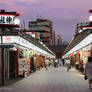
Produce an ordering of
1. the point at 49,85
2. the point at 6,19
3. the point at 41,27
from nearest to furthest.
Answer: the point at 49,85, the point at 6,19, the point at 41,27

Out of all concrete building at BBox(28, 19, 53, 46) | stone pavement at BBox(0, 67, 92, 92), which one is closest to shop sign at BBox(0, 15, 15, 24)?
stone pavement at BBox(0, 67, 92, 92)

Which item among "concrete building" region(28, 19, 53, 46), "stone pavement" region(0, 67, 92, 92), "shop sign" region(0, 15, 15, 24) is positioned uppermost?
"concrete building" region(28, 19, 53, 46)

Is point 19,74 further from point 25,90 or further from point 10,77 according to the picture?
point 25,90

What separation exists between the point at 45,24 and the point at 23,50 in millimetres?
143326

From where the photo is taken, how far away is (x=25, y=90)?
42.9ft

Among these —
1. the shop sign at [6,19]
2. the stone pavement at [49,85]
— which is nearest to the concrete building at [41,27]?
the stone pavement at [49,85]

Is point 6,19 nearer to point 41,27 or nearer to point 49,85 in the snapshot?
point 49,85

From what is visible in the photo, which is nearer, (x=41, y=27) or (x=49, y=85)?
(x=49, y=85)

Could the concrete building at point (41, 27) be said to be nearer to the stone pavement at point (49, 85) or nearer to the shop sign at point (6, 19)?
the stone pavement at point (49, 85)

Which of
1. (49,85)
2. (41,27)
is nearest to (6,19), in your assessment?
(49,85)

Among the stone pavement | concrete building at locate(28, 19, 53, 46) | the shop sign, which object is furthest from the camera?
concrete building at locate(28, 19, 53, 46)

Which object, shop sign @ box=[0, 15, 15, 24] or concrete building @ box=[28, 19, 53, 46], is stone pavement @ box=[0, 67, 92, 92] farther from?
concrete building @ box=[28, 19, 53, 46]

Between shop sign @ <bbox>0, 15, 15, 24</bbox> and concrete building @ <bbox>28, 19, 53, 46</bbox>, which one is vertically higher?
concrete building @ <bbox>28, 19, 53, 46</bbox>

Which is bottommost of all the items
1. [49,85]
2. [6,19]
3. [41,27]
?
[49,85]
